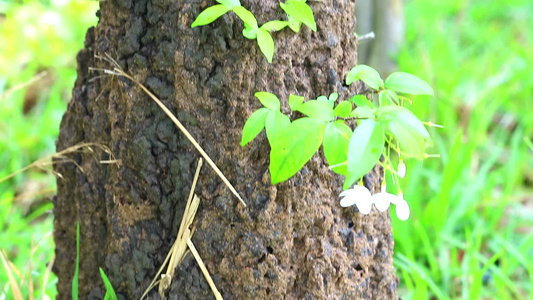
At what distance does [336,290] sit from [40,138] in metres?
1.94

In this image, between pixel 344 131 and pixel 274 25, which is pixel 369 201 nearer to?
pixel 344 131

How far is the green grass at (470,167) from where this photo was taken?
1713 mm

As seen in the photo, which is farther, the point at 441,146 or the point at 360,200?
the point at 441,146

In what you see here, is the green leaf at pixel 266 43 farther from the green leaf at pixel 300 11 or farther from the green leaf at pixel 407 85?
the green leaf at pixel 407 85

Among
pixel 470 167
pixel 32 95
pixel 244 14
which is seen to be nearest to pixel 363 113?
pixel 244 14

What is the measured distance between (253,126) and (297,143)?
0.09 metres

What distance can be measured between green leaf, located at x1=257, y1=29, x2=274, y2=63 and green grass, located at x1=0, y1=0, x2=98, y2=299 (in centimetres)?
137

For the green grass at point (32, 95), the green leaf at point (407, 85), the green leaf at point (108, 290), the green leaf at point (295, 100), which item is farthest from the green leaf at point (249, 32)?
the green grass at point (32, 95)

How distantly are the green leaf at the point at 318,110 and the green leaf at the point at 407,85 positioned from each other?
0.11m

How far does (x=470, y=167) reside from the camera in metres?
2.19

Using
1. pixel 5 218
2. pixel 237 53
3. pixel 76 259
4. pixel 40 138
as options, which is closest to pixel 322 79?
pixel 237 53

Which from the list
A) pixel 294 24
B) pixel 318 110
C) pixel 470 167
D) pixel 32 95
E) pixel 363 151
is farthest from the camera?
pixel 32 95

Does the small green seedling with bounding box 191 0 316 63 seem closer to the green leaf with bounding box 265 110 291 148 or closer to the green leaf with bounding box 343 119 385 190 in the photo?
the green leaf with bounding box 265 110 291 148

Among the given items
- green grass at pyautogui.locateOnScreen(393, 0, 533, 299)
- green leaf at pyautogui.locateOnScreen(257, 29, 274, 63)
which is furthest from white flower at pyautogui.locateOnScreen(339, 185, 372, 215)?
green grass at pyautogui.locateOnScreen(393, 0, 533, 299)
